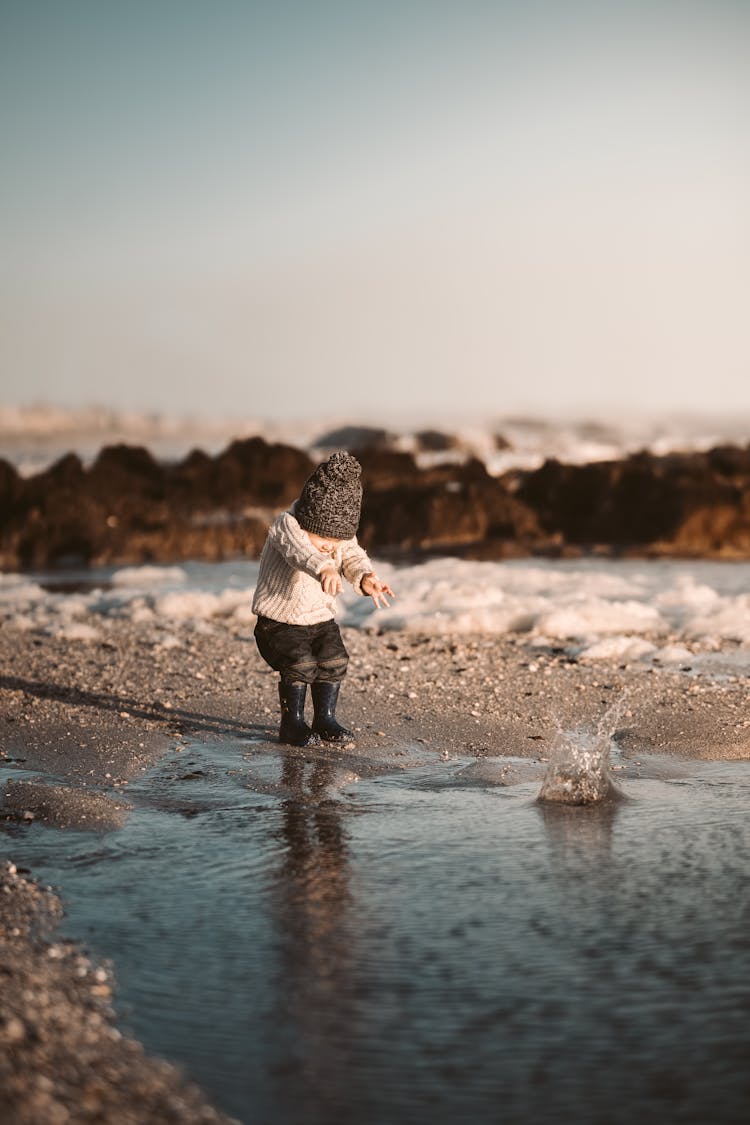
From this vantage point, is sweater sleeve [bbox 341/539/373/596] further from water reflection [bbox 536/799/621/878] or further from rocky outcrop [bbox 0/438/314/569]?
rocky outcrop [bbox 0/438/314/569]

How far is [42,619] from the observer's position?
13.8 metres

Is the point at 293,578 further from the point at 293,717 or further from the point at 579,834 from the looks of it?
the point at 579,834

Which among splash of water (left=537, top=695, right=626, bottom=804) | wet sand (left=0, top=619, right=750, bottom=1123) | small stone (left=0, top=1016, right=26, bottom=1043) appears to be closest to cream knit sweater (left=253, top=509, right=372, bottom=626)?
wet sand (left=0, top=619, right=750, bottom=1123)

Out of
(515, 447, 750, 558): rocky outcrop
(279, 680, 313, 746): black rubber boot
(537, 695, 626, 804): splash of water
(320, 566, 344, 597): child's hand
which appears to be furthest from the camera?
(515, 447, 750, 558): rocky outcrop

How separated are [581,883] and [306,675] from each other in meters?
2.84

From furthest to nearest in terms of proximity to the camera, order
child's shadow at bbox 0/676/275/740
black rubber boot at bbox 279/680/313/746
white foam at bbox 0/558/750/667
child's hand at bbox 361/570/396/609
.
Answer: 1. white foam at bbox 0/558/750/667
2. child's shadow at bbox 0/676/275/740
3. black rubber boot at bbox 279/680/313/746
4. child's hand at bbox 361/570/396/609

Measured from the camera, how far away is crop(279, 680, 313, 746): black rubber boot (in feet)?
22.6

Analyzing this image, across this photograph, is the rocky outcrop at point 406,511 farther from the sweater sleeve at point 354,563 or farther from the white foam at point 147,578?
the sweater sleeve at point 354,563

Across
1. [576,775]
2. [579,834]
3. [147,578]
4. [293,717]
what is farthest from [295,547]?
[147,578]

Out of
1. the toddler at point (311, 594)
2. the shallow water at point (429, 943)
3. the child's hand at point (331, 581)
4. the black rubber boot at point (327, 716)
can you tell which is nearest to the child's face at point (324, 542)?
the toddler at point (311, 594)

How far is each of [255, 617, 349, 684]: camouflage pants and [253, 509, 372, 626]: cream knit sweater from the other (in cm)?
8

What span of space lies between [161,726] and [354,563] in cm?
175

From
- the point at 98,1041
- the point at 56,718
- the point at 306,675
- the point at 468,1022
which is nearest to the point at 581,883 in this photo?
the point at 468,1022

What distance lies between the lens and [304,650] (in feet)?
22.7
